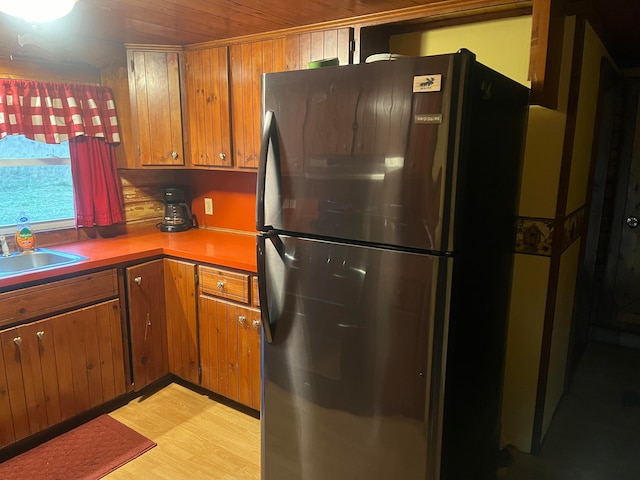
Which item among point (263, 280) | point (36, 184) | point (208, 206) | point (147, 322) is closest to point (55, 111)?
point (36, 184)

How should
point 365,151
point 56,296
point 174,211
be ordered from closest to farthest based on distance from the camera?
point 365,151, point 56,296, point 174,211

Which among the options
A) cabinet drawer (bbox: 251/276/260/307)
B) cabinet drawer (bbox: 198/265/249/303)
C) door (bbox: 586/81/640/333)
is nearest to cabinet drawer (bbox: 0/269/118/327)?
cabinet drawer (bbox: 198/265/249/303)

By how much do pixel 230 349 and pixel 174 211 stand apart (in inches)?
46.7

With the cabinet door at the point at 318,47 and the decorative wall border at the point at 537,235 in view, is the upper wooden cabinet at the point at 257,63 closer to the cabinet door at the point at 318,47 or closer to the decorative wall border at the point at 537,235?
the cabinet door at the point at 318,47

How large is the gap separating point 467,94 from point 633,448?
86.2 inches

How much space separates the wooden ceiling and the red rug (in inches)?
80.0

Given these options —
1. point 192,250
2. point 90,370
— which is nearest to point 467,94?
point 192,250

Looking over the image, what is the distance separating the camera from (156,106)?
115 inches

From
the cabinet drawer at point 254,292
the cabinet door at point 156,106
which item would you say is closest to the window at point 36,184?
the cabinet door at point 156,106

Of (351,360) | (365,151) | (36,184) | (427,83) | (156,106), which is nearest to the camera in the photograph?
(427,83)

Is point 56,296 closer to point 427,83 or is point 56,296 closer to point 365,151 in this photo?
point 365,151

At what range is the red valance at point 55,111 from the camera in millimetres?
2520

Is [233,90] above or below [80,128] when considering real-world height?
above

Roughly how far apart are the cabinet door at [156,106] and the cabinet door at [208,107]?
0.07 metres
